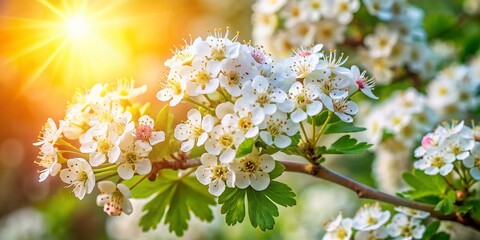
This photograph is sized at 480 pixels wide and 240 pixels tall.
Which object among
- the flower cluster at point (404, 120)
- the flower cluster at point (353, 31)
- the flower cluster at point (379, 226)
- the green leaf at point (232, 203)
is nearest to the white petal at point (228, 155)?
the green leaf at point (232, 203)

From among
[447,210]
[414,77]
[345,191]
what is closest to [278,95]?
[447,210]

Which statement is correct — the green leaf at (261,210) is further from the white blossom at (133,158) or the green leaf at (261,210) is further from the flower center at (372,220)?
the flower center at (372,220)

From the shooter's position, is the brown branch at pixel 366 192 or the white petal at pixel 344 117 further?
the brown branch at pixel 366 192

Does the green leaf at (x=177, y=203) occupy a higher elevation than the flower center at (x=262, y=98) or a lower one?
lower

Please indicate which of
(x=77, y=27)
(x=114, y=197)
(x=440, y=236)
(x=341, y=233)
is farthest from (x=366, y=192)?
(x=77, y=27)

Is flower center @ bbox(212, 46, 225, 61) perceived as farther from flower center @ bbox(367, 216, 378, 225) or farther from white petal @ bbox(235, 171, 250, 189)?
flower center @ bbox(367, 216, 378, 225)

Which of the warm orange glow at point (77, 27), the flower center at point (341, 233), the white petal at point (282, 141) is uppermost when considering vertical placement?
the warm orange glow at point (77, 27)
